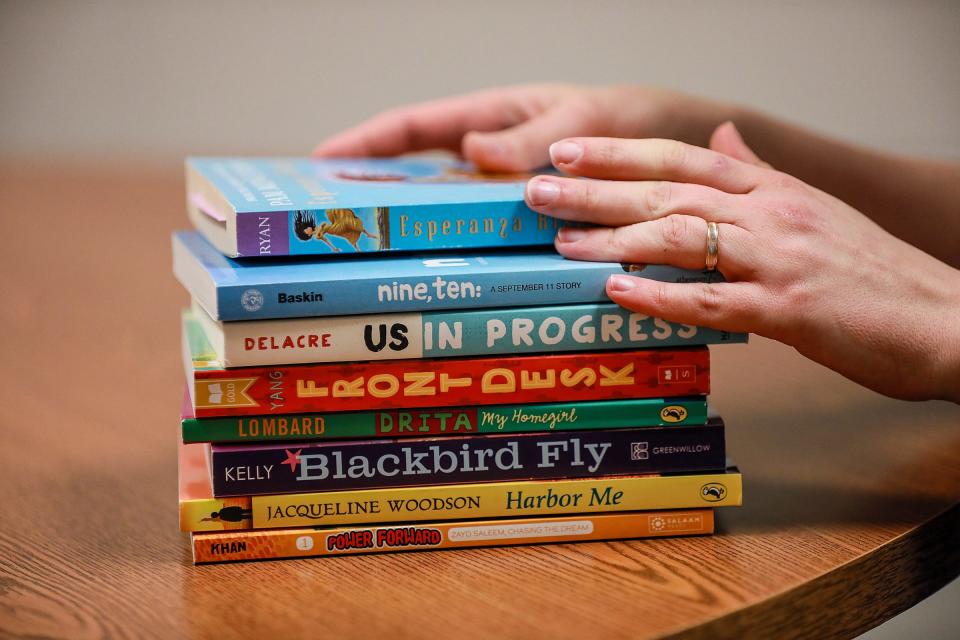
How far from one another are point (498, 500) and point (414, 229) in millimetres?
201

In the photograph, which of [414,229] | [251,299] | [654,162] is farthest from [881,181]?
[251,299]

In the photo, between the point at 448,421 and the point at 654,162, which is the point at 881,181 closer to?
the point at 654,162

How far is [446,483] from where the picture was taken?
752 millimetres

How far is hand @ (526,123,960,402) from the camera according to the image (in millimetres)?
746

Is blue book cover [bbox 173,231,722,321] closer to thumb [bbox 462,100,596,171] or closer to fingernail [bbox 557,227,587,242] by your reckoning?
fingernail [bbox 557,227,587,242]

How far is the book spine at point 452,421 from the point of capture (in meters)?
0.73

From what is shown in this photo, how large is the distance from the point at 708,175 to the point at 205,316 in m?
0.39

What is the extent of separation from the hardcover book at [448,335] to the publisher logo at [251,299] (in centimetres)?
1

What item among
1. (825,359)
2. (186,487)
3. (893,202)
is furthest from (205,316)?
(893,202)

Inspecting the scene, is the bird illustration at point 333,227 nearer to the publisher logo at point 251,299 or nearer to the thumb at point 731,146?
the publisher logo at point 251,299

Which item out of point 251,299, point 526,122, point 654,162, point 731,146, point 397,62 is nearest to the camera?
point 251,299

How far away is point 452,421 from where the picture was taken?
2.45 feet

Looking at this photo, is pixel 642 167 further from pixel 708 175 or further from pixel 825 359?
pixel 825 359

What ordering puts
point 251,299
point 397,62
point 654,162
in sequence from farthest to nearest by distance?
point 397,62 < point 654,162 < point 251,299
